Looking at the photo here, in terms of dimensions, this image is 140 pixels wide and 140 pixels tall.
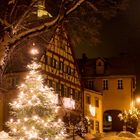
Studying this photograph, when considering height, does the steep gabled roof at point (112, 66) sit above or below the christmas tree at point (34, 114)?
above

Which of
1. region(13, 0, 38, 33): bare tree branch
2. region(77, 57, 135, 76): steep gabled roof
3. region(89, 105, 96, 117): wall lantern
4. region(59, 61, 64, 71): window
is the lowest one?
region(89, 105, 96, 117): wall lantern

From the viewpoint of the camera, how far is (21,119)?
19.0m

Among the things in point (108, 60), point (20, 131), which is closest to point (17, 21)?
point (20, 131)

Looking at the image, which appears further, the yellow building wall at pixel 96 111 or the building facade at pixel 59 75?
the yellow building wall at pixel 96 111

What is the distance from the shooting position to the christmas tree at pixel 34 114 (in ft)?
61.6

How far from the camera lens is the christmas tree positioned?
18.8m

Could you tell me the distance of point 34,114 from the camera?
62.2 feet

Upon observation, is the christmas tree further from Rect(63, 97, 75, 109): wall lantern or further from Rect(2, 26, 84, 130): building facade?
Rect(63, 97, 75, 109): wall lantern

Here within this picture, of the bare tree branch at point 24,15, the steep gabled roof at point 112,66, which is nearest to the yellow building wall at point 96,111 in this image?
the steep gabled roof at point 112,66

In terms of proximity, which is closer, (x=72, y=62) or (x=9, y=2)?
(x=9, y=2)

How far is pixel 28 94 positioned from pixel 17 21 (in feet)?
10.7

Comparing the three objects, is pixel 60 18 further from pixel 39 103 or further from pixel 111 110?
pixel 111 110

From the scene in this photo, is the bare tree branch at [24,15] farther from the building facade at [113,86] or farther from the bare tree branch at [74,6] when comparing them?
the building facade at [113,86]

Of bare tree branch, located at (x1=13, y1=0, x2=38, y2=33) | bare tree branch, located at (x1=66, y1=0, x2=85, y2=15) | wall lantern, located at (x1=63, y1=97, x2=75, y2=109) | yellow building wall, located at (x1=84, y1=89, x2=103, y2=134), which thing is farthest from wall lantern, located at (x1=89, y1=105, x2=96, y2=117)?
bare tree branch, located at (x1=66, y1=0, x2=85, y2=15)
